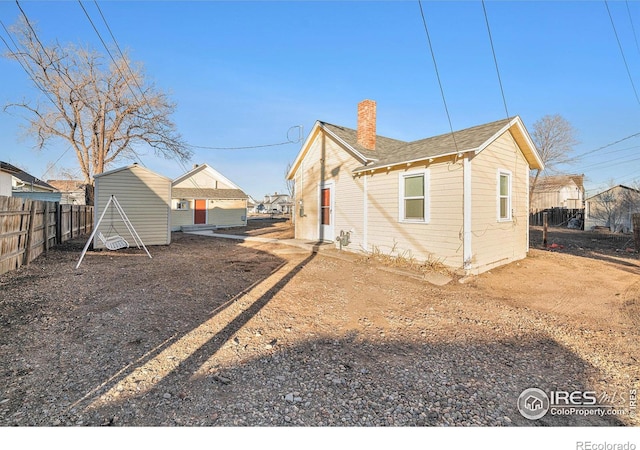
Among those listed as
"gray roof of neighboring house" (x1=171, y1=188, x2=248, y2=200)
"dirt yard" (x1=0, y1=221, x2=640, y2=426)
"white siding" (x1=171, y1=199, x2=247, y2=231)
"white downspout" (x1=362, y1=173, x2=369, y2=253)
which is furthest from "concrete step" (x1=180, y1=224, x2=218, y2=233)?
"white downspout" (x1=362, y1=173, x2=369, y2=253)

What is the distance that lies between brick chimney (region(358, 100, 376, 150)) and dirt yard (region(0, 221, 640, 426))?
6.07 meters

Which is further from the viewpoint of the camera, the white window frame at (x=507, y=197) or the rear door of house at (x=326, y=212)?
the rear door of house at (x=326, y=212)

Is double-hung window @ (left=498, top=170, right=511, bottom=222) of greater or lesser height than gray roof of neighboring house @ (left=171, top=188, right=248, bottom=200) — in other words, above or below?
below

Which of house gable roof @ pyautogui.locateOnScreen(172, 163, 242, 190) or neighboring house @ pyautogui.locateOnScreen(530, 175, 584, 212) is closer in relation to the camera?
house gable roof @ pyautogui.locateOnScreen(172, 163, 242, 190)

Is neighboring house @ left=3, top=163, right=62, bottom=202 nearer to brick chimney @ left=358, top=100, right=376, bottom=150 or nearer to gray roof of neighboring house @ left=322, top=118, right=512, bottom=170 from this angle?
brick chimney @ left=358, top=100, right=376, bottom=150

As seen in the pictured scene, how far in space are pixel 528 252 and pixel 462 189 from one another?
488cm

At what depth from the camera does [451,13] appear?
6203 millimetres

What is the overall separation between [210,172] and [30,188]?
50.5ft

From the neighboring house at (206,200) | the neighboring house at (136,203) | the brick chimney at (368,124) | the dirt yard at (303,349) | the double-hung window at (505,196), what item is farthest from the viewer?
the neighboring house at (206,200)

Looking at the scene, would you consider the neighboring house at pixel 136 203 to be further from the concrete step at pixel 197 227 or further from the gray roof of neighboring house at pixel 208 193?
the gray roof of neighboring house at pixel 208 193

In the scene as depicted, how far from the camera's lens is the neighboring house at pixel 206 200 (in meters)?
22.4

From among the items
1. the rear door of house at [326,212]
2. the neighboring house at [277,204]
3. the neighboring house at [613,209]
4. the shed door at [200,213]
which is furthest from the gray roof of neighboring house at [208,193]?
the neighboring house at [277,204]

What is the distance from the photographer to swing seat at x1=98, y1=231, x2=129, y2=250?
9.68 m

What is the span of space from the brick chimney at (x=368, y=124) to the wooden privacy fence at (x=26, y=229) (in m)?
9.62
